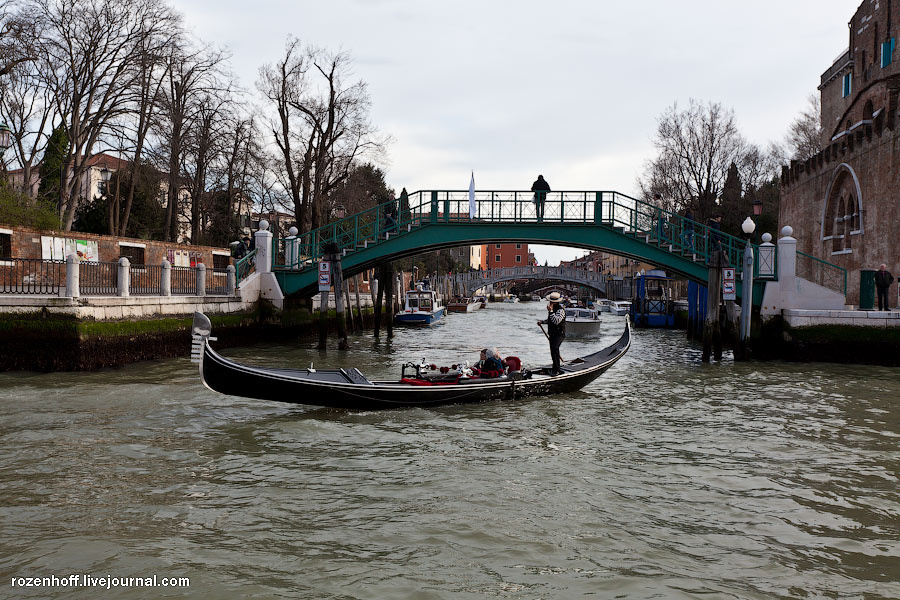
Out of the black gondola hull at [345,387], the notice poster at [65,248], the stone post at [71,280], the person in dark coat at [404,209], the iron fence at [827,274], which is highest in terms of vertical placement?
the person in dark coat at [404,209]

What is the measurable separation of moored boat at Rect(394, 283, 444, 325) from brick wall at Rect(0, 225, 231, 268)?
8.47 m

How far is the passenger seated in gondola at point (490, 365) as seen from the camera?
10.2m

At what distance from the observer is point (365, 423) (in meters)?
8.91

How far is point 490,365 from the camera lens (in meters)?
10.3

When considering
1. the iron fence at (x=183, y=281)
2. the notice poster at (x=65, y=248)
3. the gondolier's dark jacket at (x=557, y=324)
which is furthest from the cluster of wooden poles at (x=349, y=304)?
the gondolier's dark jacket at (x=557, y=324)

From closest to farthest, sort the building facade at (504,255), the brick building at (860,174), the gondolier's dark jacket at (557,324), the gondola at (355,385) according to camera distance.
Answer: the gondola at (355,385) → the gondolier's dark jacket at (557,324) → the brick building at (860,174) → the building facade at (504,255)

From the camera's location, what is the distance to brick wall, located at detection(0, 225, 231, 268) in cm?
1573

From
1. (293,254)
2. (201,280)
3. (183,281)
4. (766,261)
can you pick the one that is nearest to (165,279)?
(183,281)

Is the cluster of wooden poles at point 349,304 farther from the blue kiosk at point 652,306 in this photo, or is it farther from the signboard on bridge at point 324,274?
the blue kiosk at point 652,306

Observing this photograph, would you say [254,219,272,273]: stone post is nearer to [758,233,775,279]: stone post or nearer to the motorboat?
[758,233,775,279]: stone post

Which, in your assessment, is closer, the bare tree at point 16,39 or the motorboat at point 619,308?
the bare tree at point 16,39

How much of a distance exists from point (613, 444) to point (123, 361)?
9.85 metres

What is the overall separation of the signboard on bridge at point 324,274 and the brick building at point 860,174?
14.3m

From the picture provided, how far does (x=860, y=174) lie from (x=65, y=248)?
71.5ft
